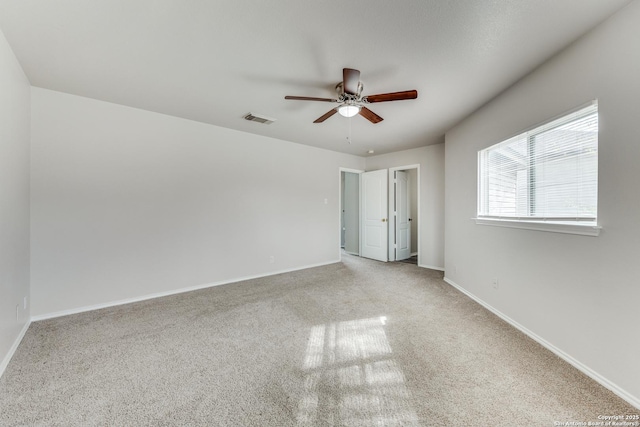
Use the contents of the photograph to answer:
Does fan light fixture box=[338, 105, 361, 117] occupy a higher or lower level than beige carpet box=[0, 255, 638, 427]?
higher

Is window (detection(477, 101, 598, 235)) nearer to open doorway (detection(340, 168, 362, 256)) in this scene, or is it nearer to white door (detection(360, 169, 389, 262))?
white door (detection(360, 169, 389, 262))

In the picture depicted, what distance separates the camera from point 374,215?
5.97 m

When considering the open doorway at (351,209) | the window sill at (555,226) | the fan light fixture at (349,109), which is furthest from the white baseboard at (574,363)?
the open doorway at (351,209)

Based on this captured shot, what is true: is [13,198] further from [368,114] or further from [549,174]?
[549,174]

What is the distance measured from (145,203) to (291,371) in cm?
297

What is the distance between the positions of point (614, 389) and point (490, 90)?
2.78 m

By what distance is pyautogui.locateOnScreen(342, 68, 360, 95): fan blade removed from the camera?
209 centimetres

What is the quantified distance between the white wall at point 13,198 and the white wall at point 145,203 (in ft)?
0.73

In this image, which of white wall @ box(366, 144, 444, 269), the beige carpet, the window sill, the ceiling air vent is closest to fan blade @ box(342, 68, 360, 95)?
the ceiling air vent

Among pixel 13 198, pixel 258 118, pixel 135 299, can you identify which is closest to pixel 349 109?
pixel 258 118

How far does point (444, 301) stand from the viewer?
3.32 metres

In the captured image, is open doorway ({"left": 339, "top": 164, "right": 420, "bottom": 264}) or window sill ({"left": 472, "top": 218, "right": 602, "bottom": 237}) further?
open doorway ({"left": 339, "top": 164, "right": 420, "bottom": 264})

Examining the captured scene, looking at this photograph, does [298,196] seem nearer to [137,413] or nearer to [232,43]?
[232,43]

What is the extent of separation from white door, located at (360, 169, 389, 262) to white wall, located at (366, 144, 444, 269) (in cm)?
76
